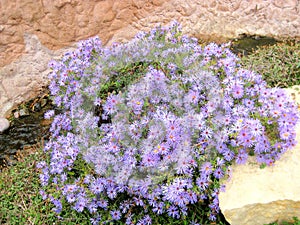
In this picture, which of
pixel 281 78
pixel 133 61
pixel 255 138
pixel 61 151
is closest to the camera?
pixel 255 138

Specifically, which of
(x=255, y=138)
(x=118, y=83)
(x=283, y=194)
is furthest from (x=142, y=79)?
(x=283, y=194)

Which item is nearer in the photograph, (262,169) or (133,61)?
(262,169)

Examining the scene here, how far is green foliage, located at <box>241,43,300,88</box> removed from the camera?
4.18 m

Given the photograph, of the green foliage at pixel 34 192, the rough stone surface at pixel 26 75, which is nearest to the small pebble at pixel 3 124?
the rough stone surface at pixel 26 75

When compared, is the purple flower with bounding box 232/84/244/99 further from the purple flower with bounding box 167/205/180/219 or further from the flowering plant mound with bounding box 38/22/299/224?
the purple flower with bounding box 167/205/180/219

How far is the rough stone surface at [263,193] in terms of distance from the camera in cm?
283

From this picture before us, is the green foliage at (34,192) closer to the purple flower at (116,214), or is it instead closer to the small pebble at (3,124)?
the purple flower at (116,214)

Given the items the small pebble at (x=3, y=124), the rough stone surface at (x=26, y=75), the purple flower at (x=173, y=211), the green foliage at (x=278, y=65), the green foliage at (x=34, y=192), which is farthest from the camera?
the rough stone surface at (x=26, y=75)

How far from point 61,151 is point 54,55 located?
191 cm

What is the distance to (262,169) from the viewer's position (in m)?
2.93

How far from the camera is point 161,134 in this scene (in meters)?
2.79

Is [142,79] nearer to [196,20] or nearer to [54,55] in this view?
[54,55]

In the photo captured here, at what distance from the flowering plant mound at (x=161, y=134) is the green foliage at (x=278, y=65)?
3.44 ft

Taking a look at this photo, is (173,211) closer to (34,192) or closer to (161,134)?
(161,134)
